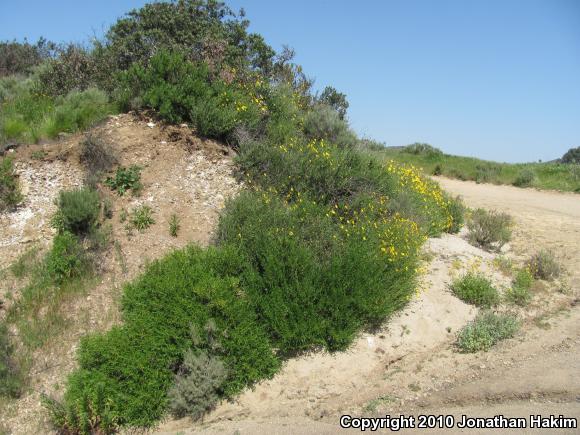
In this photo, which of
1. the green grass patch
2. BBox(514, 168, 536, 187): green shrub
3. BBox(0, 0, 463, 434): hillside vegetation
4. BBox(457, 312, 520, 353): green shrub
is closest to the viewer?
BBox(0, 0, 463, 434): hillside vegetation

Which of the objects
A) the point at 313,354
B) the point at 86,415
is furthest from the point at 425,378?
the point at 86,415

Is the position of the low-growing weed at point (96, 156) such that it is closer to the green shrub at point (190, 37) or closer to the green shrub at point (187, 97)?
the green shrub at point (187, 97)

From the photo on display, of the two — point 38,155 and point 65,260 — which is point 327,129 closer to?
point 38,155

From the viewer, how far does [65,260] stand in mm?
6316

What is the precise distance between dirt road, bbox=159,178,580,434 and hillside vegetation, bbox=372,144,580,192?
9156 mm

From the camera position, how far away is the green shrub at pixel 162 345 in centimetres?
483

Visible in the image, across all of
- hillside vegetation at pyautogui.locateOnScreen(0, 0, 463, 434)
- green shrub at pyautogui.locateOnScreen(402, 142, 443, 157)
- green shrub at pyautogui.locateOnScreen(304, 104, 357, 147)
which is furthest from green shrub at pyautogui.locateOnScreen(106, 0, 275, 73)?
green shrub at pyautogui.locateOnScreen(402, 142, 443, 157)

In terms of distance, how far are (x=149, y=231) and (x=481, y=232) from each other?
5.92 meters

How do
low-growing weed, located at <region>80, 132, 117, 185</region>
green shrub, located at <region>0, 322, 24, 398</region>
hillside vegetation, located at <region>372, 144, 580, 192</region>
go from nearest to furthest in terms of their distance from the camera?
green shrub, located at <region>0, 322, 24, 398</region>
low-growing weed, located at <region>80, 132, 117, 185</region>
hillside vegetation, located at <region>372, 144, 580, 192</region>

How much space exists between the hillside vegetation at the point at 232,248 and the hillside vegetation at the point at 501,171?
685 cm

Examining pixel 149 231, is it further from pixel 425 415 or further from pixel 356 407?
pixel 425 415

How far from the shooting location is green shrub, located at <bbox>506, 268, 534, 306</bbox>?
6762 millimetres

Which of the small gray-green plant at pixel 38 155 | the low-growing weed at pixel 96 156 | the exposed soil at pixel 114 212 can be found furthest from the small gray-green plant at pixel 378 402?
the small gray-green plant at pixel 38 155

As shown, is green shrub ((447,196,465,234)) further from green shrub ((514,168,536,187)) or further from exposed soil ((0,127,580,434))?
green shrub ((514,168,536,187))
